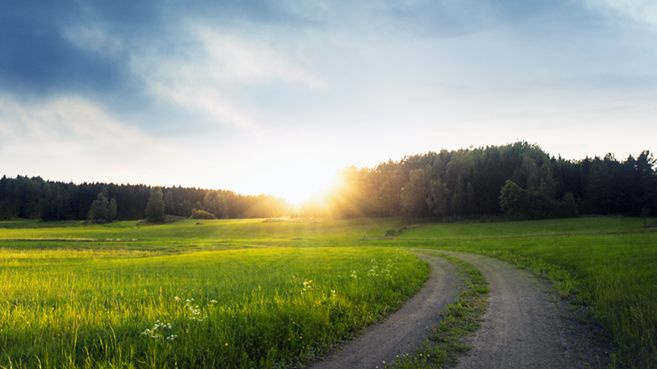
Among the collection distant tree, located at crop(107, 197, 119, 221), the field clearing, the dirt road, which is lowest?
the dirt road

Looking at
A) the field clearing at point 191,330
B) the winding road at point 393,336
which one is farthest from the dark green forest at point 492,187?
the field clearing at point 191,330

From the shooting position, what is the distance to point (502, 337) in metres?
8.88

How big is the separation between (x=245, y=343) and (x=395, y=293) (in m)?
7.19

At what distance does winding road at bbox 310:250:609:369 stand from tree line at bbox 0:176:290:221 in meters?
144

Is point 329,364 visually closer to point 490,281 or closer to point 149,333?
point 149,333

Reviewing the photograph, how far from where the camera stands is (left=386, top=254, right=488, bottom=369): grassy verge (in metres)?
7.27

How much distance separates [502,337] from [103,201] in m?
157

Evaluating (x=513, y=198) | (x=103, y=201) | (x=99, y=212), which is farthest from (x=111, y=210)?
(x=513, y=198)

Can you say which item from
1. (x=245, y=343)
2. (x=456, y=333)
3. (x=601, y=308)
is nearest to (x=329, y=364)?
(x=245, y=343)

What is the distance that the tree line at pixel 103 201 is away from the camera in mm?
139750

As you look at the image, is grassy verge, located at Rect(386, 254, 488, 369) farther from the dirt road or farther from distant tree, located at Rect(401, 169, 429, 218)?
distant tree, located at Rect(401, 169, 429, 218)

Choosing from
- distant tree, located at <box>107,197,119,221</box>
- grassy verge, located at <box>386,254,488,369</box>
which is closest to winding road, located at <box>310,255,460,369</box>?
grassy verge, located at <box>386,254,488,369</box>

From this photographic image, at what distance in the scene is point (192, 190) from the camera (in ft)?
596

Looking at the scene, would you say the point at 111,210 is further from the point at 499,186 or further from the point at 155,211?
the point at 499,186
